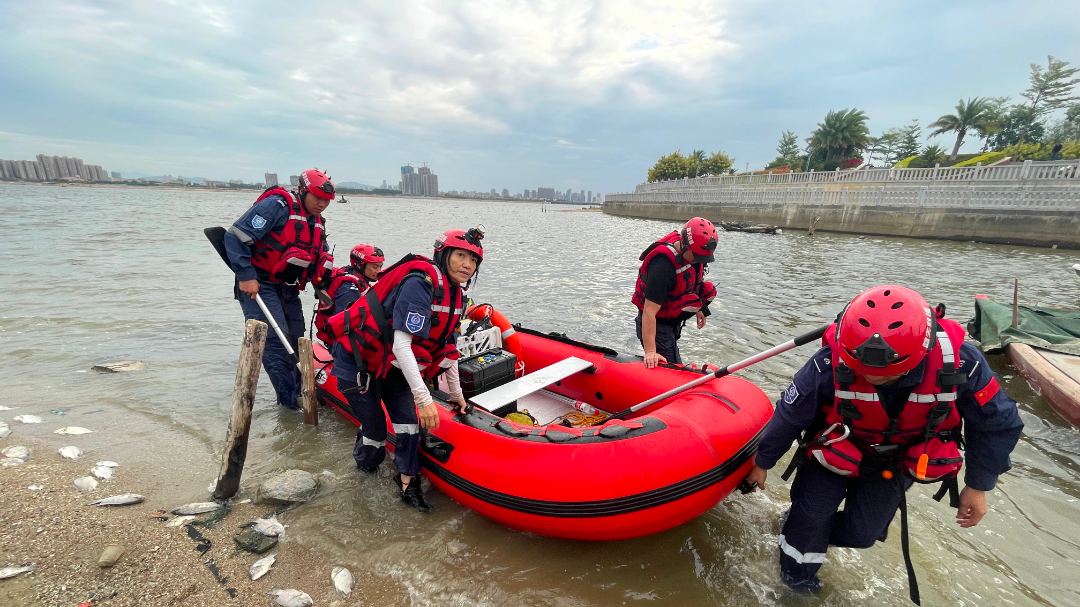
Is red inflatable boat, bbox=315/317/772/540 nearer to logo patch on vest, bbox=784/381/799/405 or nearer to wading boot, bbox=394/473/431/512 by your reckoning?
wading boot, bbox=394/473/431/512

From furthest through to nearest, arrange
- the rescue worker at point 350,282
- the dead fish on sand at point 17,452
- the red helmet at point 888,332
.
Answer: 1. the rescue worker at point 350,282
2. the dead fish on sand at point 17,452
3. the red helmet at point 888,332

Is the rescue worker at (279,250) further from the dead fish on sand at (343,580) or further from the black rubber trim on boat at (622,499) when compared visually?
the black rubber trim on boat at (622,499)

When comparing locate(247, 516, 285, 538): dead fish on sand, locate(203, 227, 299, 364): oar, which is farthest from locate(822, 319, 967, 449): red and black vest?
locate(203, 227, 299, 364): oar

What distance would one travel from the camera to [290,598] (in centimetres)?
231

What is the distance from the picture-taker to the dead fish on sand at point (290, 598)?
89.7 inches

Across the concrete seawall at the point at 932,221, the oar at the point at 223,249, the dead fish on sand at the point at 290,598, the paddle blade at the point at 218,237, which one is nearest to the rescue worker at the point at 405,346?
the dead fish on sand at the point at 290,598

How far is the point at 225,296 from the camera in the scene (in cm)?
933

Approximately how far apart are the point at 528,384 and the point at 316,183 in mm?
2591

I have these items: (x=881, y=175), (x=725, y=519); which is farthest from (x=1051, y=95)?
(x=725, y=519)

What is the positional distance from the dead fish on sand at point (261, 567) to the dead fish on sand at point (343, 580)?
1.16ft

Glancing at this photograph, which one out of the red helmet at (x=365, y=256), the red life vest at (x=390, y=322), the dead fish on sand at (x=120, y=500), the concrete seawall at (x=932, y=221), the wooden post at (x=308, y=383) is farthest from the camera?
the concrete seawall at (x=932, y=221)

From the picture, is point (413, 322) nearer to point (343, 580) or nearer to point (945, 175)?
point (343, 580)

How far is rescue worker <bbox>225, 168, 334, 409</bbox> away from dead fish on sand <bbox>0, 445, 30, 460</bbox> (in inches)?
64.6

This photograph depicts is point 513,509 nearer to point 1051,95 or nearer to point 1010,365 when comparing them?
point 1010,365
